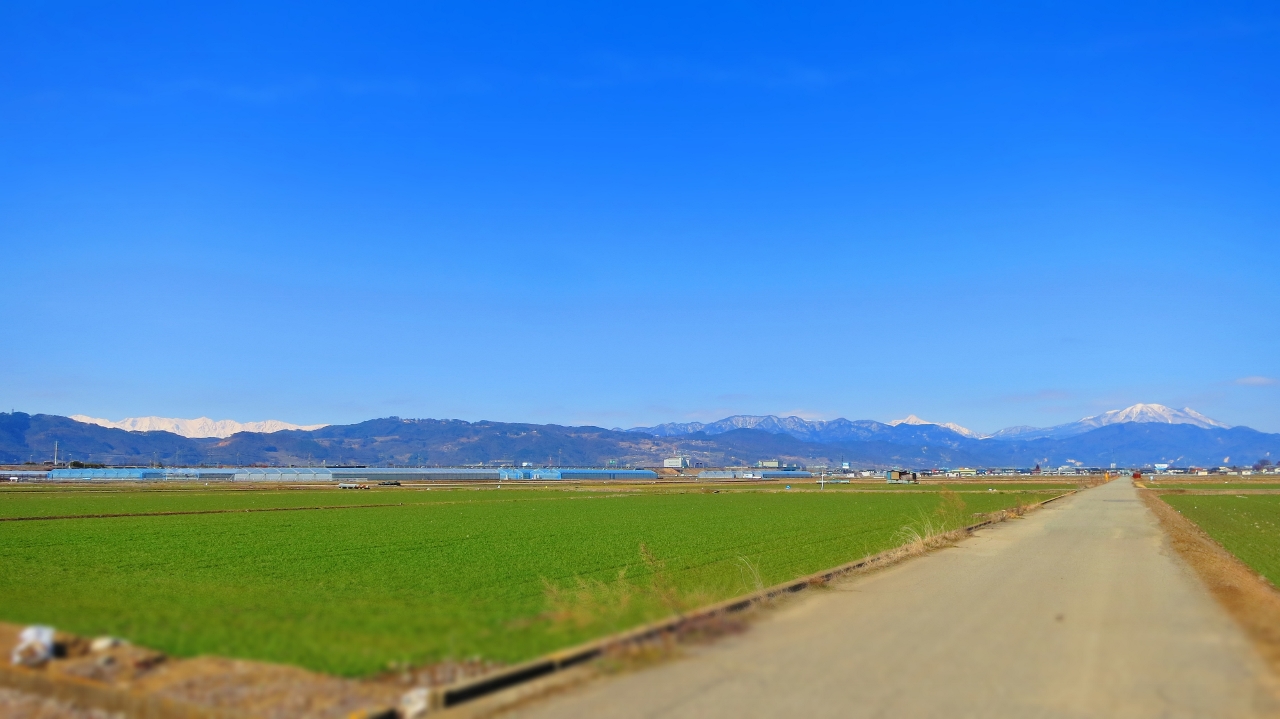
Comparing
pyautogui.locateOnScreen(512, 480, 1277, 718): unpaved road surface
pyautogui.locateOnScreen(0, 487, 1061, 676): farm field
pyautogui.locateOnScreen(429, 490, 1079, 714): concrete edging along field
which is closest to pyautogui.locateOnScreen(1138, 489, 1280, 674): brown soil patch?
pyautogui.locateOnScreen(512, 480, 1277, 718): unpaved road surface

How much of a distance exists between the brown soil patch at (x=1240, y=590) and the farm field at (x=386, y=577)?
781 cm

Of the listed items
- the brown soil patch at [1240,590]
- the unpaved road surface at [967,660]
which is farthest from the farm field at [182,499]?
the unpaved road surface at [967,660]

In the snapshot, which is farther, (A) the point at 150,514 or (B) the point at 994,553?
(A) the point at 150,514

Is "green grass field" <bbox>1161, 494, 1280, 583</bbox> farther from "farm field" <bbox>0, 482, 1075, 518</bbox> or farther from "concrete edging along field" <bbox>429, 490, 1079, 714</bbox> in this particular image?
"concrete edging along field" <bbox>429, 490, 1079, 714</bbox>

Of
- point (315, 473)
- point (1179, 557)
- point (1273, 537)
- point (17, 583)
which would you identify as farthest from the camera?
point (315, 473)

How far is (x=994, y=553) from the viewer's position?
24828 mm

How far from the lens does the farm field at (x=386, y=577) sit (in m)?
11.7

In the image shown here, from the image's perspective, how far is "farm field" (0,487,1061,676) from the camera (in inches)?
461

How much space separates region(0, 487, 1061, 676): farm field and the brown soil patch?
781 cm

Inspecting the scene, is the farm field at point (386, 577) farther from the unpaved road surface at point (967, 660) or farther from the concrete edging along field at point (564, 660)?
the unpaved road surface at point (967, 660)

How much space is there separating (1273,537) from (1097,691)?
33.7 metres

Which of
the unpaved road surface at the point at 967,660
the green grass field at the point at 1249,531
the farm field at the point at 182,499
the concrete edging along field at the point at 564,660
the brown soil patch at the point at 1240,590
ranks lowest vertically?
the farm field at the point at 182,499

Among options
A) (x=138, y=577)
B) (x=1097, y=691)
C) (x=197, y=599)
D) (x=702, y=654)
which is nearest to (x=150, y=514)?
(x=138, y=577)

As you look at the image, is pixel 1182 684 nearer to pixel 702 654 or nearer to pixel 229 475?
pixel 702 654
